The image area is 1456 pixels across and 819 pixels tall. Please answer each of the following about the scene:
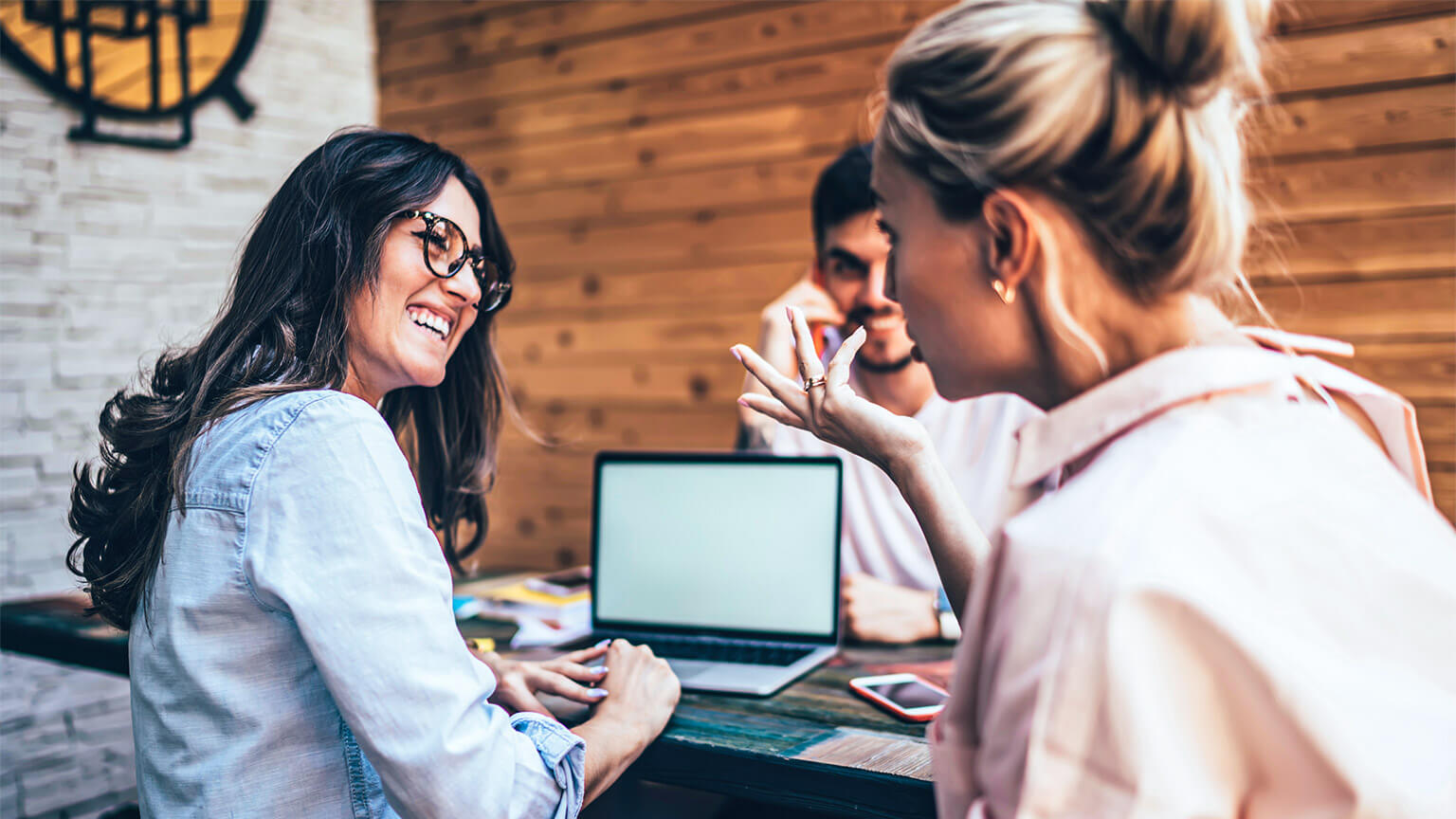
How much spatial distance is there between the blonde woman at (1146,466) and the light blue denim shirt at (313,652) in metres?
0.47

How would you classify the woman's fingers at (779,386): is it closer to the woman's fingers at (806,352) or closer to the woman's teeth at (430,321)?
the woman's fingers at (806,352)

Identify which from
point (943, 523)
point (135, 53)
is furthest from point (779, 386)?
point (135, 53)

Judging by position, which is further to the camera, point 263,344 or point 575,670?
point 575,670

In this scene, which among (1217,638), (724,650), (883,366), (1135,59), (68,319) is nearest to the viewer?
(1217,638)

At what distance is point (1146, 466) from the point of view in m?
0.59

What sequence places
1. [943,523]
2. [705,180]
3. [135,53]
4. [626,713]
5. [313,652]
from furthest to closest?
[705,180], [135,53], [626,713], [943,523], [313,652]

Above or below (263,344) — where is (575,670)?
below

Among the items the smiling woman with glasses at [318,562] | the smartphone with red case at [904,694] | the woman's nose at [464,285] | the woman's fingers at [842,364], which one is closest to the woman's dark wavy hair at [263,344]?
the smiling woman with glasses at [318,562]

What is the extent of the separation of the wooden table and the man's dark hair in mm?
901

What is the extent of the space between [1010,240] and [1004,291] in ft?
0.14

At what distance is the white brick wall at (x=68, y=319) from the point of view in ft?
8.57

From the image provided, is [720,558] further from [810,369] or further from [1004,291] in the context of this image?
[1004,291]

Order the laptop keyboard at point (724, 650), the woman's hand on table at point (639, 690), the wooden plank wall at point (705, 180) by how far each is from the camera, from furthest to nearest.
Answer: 1. the wooden plank wall at point (705, 180)
2. the laptop keyboard at point (724, 650)
3. the woman's hand on table at point (639, 690)

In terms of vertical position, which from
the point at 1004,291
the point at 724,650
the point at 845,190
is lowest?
the point at 724,650
